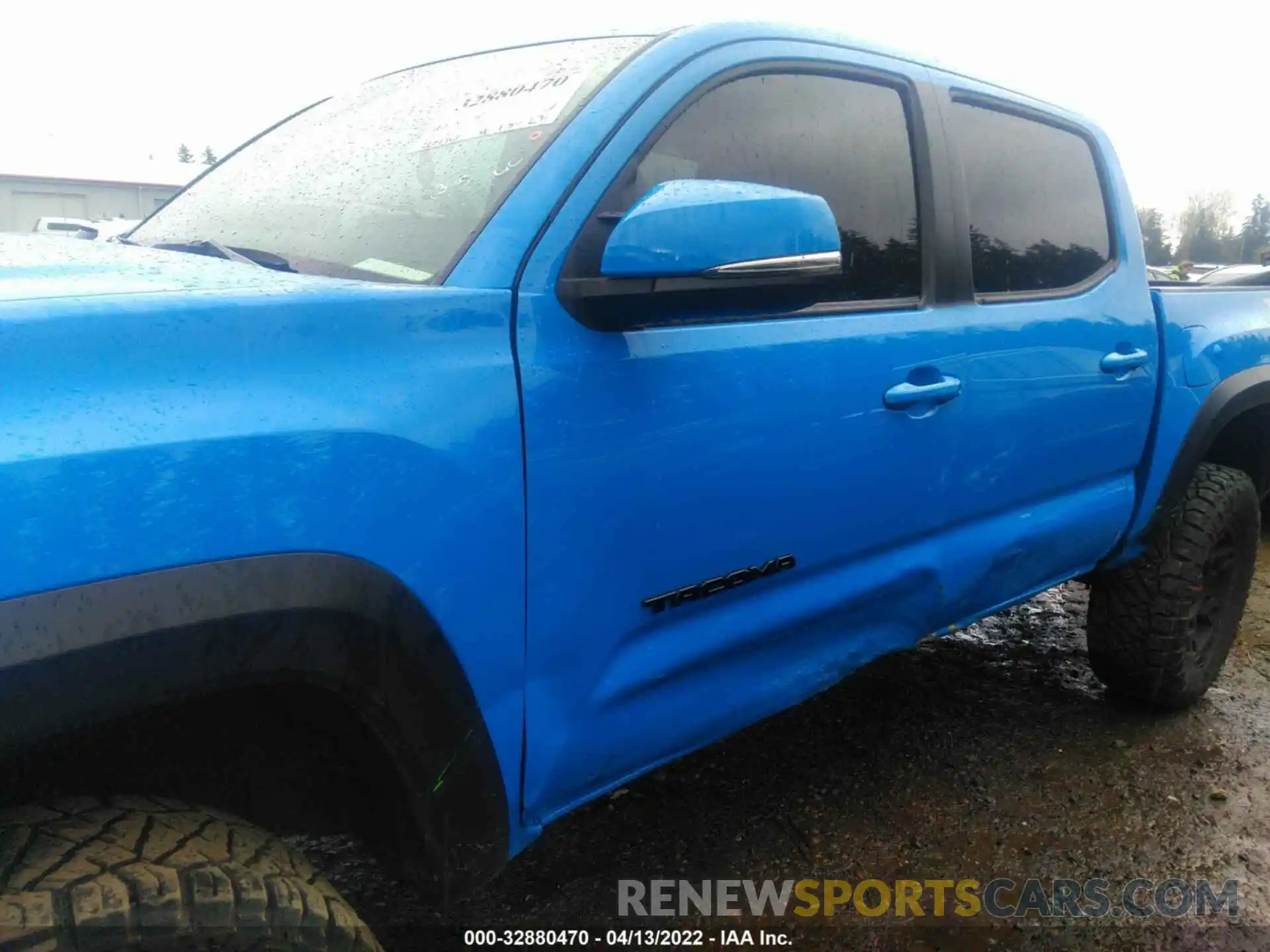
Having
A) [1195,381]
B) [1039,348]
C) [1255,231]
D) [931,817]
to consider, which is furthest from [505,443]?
[1255,231]

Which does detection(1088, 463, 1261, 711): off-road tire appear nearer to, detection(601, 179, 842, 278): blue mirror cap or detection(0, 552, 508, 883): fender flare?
detection(601, 179, 842, 278): blue mirror cap

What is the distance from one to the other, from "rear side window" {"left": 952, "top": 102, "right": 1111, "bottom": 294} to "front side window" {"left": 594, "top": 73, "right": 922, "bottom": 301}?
0.25 meters

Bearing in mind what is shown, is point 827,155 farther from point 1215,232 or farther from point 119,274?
point 1215,232

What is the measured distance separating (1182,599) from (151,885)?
9.07ft

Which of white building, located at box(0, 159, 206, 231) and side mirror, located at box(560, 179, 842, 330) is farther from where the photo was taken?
white building, located at box(0, 159, 206, 231)

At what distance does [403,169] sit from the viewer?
1.66 meters

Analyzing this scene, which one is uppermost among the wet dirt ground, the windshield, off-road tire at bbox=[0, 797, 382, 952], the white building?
the white building

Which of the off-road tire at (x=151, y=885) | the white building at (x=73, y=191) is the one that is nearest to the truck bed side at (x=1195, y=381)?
the off-road tire at (x=151, y=885)

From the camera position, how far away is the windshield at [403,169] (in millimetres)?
1471

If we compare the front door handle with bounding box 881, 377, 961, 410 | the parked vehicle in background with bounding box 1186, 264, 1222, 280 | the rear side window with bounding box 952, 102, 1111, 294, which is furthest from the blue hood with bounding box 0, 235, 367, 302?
the parked vehicle in background with bounding box 1186, 264, 1222, 280

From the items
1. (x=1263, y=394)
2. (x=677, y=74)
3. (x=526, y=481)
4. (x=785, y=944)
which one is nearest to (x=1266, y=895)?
(x=785, y=944)

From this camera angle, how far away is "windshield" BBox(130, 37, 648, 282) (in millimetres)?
1471

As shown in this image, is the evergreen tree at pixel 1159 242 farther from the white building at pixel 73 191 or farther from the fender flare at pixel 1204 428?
the white building at pixel 73 191

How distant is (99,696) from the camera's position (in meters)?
0.97
